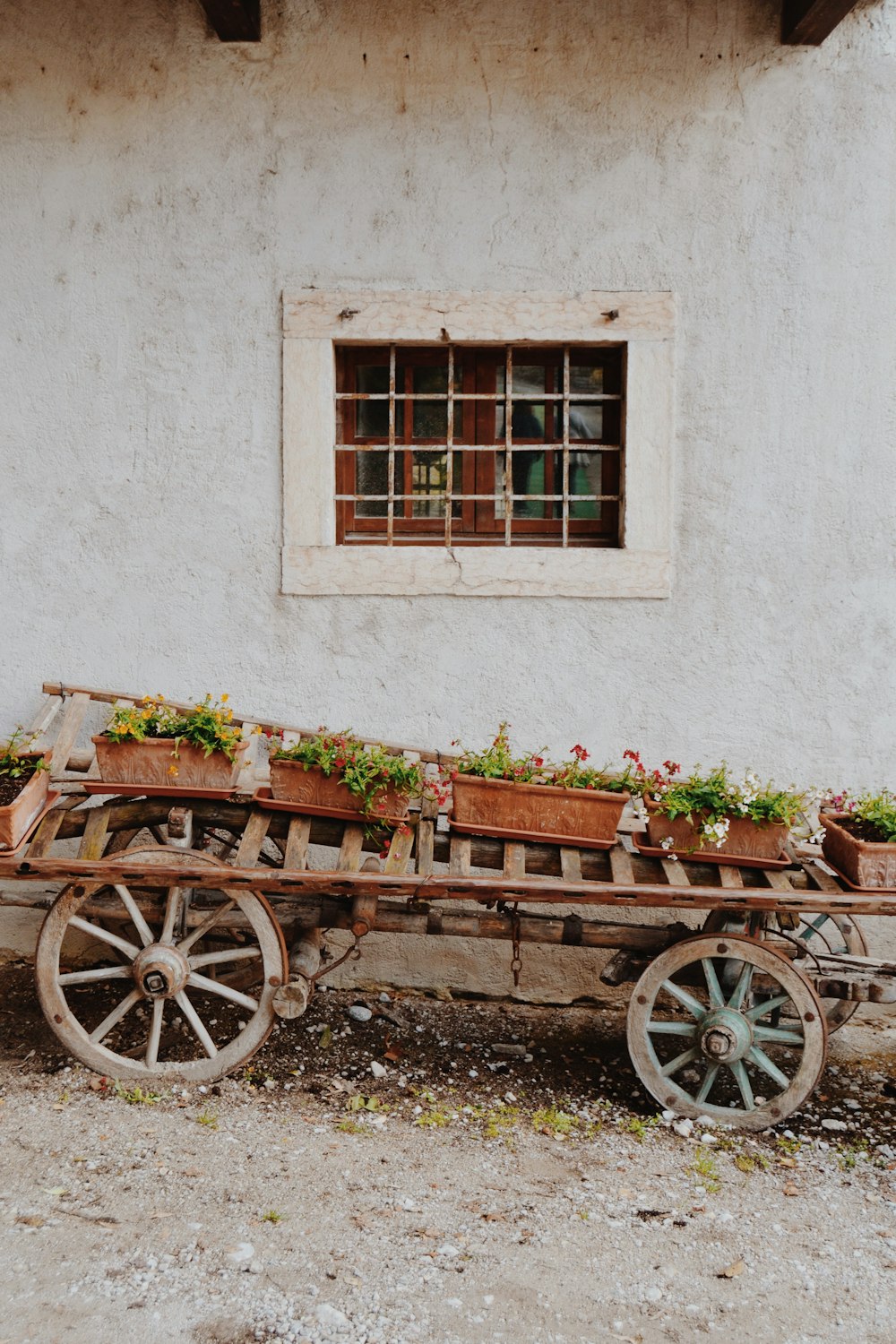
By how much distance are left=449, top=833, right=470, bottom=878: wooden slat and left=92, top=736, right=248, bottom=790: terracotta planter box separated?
33.0 inches

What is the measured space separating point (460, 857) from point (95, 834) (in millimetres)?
1289

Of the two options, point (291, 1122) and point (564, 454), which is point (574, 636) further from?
point (291, 1122)

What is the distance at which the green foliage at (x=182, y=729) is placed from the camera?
3451 millimetres

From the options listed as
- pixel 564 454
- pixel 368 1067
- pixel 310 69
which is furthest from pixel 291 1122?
pixel 310 69

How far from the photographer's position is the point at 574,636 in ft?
13.6

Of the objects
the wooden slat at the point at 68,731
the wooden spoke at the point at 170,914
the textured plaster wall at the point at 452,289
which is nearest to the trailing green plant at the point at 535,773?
the textured plaster wall at the point at 452,289

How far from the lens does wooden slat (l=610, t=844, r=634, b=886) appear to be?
330cm

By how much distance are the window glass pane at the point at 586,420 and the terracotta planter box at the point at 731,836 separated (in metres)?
1.71

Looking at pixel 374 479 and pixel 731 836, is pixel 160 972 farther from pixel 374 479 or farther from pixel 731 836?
pixel 374 479

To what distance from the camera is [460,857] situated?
338 centimetres

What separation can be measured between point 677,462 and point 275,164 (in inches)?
80.8

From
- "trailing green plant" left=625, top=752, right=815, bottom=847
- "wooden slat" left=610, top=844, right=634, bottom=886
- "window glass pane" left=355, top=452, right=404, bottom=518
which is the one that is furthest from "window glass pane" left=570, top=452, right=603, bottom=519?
"wooden slat" left=610, top=844, right=634, bottom=886

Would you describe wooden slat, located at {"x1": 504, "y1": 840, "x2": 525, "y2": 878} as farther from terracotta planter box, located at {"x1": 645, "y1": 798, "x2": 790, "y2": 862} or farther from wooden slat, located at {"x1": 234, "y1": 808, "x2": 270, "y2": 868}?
wooden slat, located at {"x1": 234, "y1": 808, "x2": 270, "y2": 868}

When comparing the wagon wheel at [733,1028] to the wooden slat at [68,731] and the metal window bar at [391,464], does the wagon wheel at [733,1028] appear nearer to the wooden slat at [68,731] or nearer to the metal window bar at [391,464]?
the metal window bar at [391,464]
